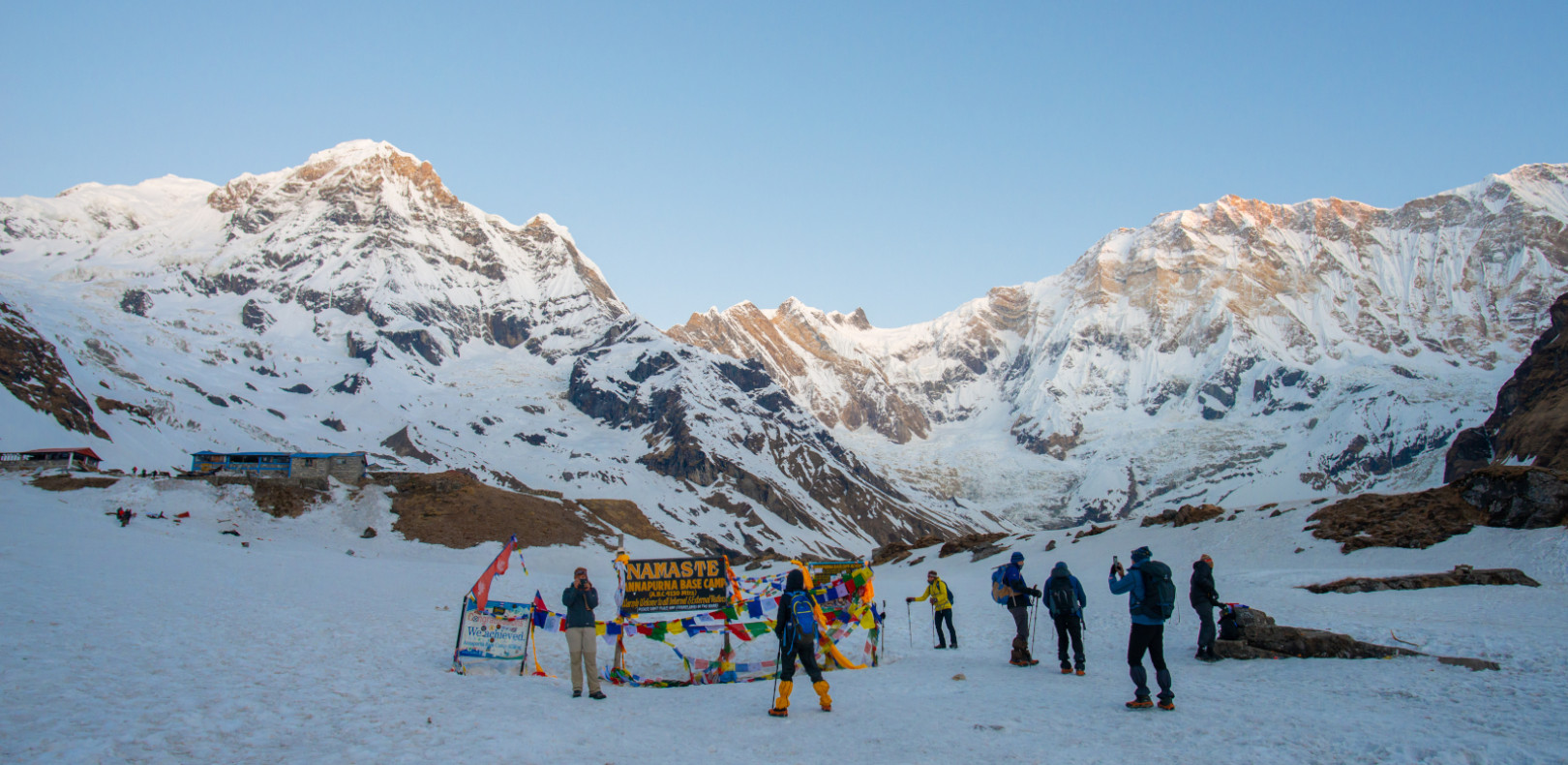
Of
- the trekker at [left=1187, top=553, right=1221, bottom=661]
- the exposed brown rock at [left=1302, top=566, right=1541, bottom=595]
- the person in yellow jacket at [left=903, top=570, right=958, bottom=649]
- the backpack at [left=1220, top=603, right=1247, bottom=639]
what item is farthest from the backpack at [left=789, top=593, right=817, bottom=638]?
the exposed brown rock at [left=1302, top=566, right=1541, bottom=595]

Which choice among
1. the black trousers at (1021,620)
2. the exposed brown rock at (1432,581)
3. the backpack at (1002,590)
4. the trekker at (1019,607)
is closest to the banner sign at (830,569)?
the backpack at (1002,590)

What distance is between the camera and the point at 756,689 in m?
16.3

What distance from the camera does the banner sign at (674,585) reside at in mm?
20562

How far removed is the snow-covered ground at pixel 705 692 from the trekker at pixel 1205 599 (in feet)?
1.69

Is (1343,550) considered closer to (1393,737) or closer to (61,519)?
(1393,737)

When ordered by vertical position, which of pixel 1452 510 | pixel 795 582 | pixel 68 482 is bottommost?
pixel 795 582

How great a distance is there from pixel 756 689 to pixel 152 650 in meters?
11.1

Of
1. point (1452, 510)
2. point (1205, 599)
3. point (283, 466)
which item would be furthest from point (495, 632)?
point (283, 466)

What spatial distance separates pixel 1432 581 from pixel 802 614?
20810 mm

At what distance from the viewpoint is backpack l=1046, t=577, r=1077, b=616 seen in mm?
16359

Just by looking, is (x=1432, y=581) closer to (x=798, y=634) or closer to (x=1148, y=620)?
(x=1148, y=620)

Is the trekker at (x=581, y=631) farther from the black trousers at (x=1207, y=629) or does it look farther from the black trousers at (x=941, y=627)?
the black trousers at (x=1207, y=629)

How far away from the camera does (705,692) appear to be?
16.1 meters

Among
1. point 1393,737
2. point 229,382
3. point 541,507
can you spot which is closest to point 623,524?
point 541,507
